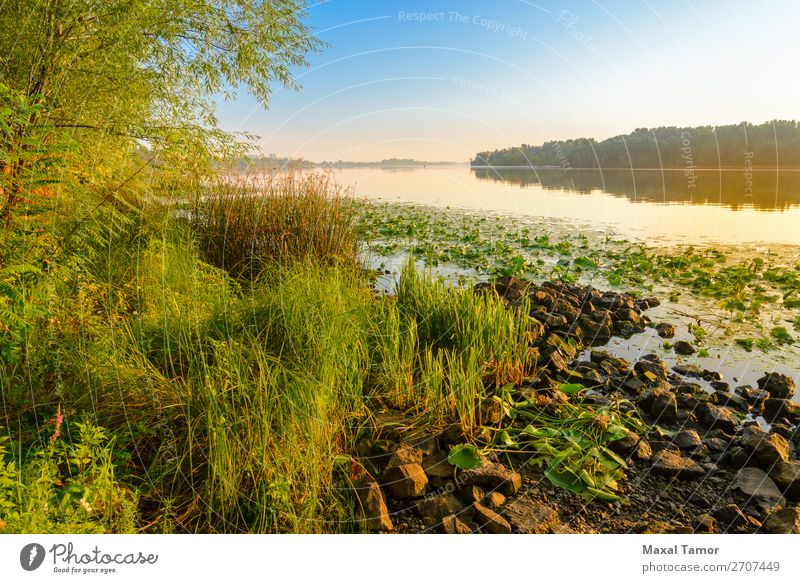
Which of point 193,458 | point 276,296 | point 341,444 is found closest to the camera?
point 193,458

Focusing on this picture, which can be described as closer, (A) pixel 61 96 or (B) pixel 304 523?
(B) pixel 304 523

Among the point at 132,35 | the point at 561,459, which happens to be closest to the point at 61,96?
the point at 132,35

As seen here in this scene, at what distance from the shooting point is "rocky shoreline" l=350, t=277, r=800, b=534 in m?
3.12

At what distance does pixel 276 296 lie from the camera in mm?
4578

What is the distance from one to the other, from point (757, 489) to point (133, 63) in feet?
24.4

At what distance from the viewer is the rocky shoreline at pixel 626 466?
312 cm

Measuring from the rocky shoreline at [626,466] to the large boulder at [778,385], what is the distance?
1 cm

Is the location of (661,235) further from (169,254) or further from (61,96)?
(61,96)

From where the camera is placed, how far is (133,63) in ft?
19.6

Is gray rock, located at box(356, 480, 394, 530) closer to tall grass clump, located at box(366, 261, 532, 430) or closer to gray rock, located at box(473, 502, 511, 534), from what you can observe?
gray rock, located at box(473, 502, 511, 534)

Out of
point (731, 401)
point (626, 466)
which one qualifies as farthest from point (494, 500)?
point (731, 401)

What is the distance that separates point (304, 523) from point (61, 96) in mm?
5214

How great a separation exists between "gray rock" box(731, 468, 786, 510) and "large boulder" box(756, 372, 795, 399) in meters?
1.52

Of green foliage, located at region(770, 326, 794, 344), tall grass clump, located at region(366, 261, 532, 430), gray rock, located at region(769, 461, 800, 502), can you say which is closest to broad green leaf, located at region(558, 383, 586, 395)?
tall grass clump, located at region(366, 261, 532, 430)
